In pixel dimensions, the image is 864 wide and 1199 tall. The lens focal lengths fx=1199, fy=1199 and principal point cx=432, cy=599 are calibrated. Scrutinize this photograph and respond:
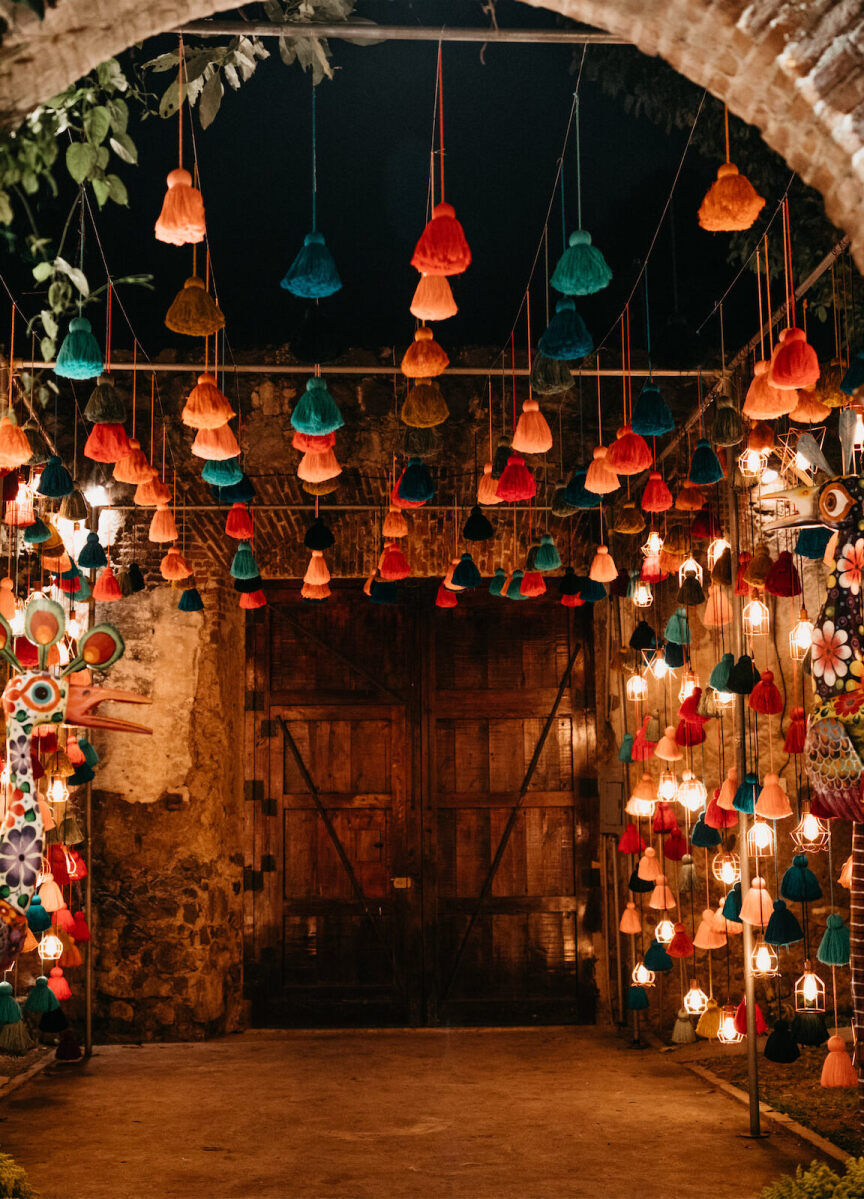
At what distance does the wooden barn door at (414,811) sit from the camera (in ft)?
29.3

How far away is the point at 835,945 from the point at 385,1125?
2.69 m

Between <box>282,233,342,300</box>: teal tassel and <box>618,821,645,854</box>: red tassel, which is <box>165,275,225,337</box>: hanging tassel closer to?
<box>282,233,342,300</box>: teal tassel

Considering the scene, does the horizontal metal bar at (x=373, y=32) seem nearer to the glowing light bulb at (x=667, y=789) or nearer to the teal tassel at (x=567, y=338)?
the teal tassel at (x=567, y=338)

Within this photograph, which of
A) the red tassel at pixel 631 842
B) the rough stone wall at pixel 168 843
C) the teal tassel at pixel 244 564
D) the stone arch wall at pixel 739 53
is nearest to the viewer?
the stone arch wall at pixel 739 53

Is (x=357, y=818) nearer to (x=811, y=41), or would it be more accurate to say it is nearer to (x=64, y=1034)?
(x=64, y=1034)

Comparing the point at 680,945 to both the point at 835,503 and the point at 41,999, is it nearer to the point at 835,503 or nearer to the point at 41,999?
the point at 41,999

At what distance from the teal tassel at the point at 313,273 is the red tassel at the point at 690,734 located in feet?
12.3

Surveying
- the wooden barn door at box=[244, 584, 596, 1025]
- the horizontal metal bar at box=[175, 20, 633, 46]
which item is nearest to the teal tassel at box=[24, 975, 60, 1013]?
the wooden barn door at box=[244, 584, 596, 1025]

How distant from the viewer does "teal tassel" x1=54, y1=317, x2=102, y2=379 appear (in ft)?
14.4

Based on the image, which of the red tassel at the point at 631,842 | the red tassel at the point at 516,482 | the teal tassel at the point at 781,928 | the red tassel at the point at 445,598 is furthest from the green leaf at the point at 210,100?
A: the red tassel at the point at 631,842

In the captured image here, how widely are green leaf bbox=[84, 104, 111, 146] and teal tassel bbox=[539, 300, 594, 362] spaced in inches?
61.2

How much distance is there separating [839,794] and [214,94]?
269 cm

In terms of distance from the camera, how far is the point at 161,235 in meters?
3.66

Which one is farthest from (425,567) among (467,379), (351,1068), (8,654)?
(8,654)
